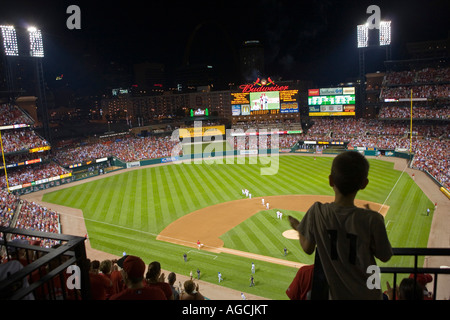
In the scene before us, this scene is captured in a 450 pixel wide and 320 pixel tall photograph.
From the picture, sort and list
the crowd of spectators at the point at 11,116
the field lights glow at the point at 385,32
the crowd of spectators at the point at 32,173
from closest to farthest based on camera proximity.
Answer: the crowd of spectators at the point at 32,173 < the crowd of spectators at the point at 11,116 < the field lights glow at the point at 385,32

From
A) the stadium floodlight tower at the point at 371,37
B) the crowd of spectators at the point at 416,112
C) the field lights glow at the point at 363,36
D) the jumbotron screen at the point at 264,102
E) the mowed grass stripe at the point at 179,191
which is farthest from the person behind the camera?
the jumbotron screen at the point at 264,102

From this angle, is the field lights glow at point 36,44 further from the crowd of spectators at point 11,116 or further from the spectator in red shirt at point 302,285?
the spectator in red shirt at point 302,285

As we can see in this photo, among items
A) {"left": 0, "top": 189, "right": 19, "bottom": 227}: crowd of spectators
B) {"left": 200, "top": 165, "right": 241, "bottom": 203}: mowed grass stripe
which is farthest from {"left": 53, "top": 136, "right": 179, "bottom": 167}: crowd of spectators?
{"left": 0, "top": 189, "right": 19, "bottom": 227}: crowd of spectators

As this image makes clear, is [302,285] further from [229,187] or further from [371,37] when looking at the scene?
[371,37]

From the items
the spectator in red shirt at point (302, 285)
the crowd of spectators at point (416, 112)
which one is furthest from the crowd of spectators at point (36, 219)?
the crowd of spectators at point (416, 112)

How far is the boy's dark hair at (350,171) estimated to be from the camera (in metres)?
2.97

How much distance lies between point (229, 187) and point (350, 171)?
122ft

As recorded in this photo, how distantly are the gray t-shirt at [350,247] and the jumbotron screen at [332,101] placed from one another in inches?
2594

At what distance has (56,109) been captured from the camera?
115125 mm

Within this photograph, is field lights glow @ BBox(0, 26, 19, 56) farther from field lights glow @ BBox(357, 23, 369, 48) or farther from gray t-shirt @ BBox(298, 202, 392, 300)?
field lights glow @ BBox(357, 23, 369, 48)

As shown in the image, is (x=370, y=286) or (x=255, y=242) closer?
(x=370, y=286)

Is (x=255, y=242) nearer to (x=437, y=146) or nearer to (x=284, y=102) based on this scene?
(x=437, y=146)
